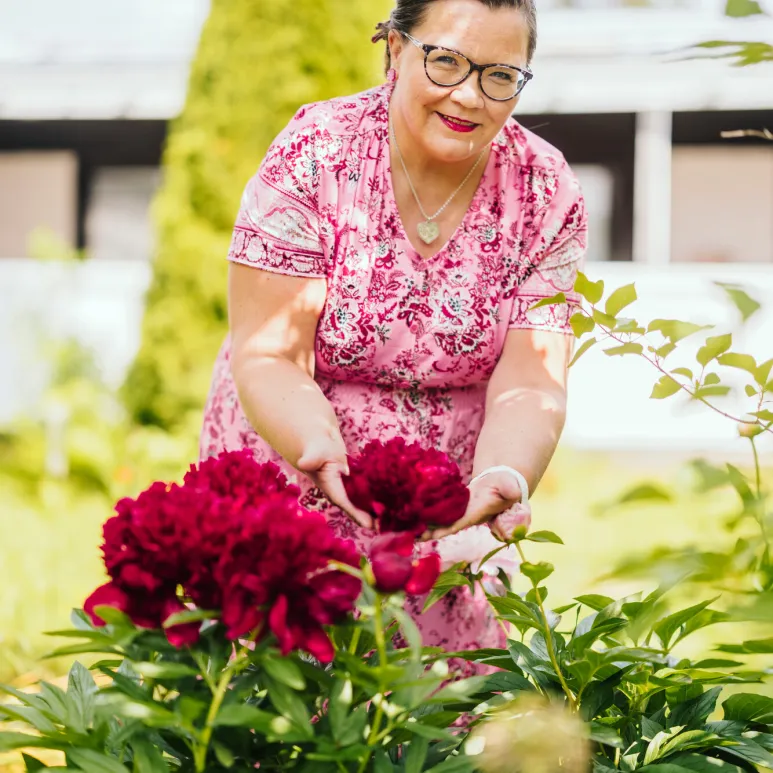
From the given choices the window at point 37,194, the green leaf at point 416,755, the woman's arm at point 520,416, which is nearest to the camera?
the green leaf at point 416,755

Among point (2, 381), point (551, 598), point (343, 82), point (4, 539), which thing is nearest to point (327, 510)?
point (551, 598)

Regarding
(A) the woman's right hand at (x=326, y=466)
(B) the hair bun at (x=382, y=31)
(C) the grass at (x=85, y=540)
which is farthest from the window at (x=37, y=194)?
(A) the woman's right hand at (x=326, y=466)

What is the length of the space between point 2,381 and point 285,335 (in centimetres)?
970

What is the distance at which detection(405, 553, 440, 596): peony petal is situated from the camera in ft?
3.76

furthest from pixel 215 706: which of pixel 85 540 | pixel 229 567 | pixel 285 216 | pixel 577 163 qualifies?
pixel 577 163

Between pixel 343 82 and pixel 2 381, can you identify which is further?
pixel 2 381

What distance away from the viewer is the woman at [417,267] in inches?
74.7

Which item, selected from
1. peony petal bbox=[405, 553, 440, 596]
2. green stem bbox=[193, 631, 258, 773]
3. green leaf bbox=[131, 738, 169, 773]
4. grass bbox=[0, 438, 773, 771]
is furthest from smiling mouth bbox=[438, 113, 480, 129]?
grass bbox=[0, 438, 773, 771]

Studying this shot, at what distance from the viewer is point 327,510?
2162 mm

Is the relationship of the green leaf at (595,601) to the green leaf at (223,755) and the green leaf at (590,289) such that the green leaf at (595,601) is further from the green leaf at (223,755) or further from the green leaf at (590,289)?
the green leaf at (223,755)

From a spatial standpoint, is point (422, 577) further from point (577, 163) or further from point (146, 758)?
point (577, 163)

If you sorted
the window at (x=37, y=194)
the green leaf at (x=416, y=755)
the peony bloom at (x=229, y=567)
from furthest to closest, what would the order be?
the window at (x=37, y=194)
the green leaf at (x=416, y=755)
the peony bloom at (x=229, y=567)

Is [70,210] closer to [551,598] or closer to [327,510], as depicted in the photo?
[551,598]

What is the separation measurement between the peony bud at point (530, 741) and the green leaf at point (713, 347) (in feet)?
1.45
